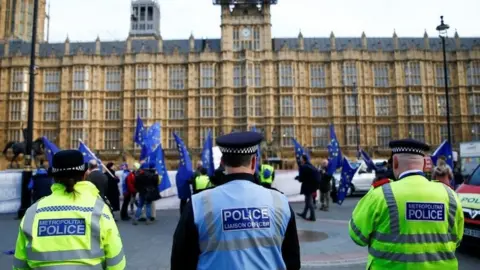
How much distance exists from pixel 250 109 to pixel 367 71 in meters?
14.9

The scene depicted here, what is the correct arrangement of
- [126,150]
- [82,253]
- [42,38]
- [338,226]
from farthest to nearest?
[42,38] < [126,150] < [338,226] < [82,253]

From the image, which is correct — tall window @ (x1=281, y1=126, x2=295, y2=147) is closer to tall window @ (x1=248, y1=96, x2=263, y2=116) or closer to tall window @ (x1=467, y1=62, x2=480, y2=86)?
tall window @ (x1=248, y1=96, x2=263, y2=116)

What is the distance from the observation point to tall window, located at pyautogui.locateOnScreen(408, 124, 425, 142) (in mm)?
43750

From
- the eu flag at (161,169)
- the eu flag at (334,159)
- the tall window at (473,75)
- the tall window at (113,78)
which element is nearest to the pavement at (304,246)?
the eu flag at (161,169)

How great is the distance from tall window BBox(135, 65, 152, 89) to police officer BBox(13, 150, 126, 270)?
42.2m

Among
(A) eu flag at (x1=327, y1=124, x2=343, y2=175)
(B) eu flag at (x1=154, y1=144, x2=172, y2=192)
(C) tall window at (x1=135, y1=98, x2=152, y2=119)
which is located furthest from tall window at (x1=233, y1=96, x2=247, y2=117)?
(B) eu flag at (x1=154, y1=144, x2=172, y2=192)

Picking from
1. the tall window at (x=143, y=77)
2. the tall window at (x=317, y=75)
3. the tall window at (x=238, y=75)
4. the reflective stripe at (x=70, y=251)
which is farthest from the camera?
the tall window at (x=317, y=75)

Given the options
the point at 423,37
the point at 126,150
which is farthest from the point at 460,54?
the point at 126,150

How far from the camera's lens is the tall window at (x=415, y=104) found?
145 ft

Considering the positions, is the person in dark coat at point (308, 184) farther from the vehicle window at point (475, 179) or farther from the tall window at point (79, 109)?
the tall window at point (79, 109)

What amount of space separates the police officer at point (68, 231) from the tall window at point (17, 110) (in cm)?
4782

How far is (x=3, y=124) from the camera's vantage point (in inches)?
1751

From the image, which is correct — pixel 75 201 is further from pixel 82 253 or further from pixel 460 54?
pixel 460 54

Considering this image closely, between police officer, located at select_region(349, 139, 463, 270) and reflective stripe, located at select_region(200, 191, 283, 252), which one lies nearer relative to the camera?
reflective stripe, located at select_region(200, 191, 283, 252)
